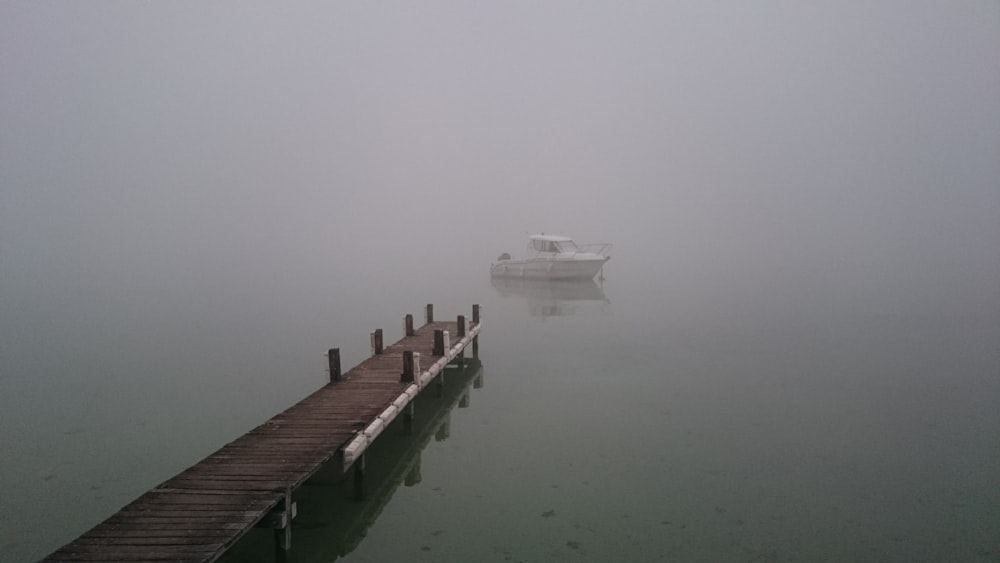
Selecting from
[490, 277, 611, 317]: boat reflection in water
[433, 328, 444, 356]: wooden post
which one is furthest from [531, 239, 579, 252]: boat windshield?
[433, 328, 444, 356]: wooden post

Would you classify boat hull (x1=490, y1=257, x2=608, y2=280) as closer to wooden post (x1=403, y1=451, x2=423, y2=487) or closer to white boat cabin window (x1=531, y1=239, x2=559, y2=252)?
white boat cabin window (x1=531, y1=239, x2=559, y2=252)

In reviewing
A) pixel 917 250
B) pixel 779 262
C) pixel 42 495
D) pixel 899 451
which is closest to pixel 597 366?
pixel 899 451

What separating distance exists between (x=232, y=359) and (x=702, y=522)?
16513mm

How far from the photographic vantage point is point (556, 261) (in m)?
40.5

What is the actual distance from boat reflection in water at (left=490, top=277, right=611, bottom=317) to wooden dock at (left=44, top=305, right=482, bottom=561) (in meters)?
18.7

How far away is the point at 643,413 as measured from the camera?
1453 centimetres

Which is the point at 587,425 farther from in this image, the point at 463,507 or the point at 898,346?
the point at 898,346

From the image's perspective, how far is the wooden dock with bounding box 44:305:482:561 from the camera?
6.67 m

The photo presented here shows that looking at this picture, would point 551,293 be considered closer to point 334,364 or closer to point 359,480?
point 334,364

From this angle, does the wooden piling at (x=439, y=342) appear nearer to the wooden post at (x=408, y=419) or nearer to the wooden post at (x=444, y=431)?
the wooden post at (x=444, y=431)

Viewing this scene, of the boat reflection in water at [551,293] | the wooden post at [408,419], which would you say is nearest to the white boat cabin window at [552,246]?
the boat reflection in water at [551,293]

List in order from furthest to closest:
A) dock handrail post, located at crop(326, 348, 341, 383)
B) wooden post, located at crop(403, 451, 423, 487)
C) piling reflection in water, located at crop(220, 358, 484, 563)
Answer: dock handrail post, located at crop(326, 348, 341, 383) < wooden post, located at crop(403, 451, 423, 487) < piling reflection in water, located at crop(220, 358, 484, 563)

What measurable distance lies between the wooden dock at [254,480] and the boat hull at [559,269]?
2810 centimetres

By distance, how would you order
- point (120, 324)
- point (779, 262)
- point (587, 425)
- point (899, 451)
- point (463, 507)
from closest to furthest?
point (463, 507), point (899, 451), point (587, 425), point (120, 324), point (779, 262)
